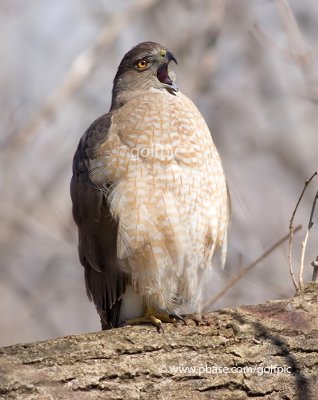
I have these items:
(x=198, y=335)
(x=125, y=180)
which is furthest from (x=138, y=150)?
(x=198, y=335)

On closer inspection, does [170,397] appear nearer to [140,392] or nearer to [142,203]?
[140,392]

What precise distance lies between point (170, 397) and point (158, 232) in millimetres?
1140

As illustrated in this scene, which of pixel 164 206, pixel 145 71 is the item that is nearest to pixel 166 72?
pixel 145 71

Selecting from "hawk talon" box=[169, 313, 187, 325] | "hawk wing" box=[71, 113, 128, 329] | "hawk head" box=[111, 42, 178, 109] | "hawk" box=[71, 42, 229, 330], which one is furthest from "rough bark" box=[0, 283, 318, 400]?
"hawk head" box=[111, 42, 178, 109]

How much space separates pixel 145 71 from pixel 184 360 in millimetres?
2374

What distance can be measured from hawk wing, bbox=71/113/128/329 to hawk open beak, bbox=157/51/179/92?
645mm

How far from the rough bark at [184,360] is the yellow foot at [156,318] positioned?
0.10m

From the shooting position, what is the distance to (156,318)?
13.1 ft

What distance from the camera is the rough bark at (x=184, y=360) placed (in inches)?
124

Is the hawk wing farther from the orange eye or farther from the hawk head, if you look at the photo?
the orange eye

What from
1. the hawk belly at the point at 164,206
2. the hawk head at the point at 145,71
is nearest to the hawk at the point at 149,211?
the hawk belly at the point at 164,206

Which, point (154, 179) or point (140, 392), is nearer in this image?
point (140, 392)

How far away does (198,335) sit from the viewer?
3.56m

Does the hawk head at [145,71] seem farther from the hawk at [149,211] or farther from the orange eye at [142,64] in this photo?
the hawk at [149,211]
